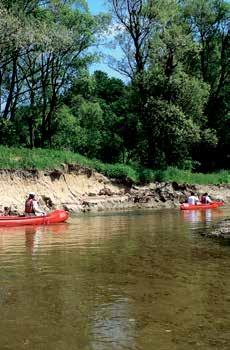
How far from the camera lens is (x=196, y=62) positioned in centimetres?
→ 5688

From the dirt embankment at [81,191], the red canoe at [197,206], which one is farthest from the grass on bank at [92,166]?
the red canoe at [197,206]

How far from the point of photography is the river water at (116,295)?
292 inches

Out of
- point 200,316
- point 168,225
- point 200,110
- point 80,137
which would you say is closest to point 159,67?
point 200,110

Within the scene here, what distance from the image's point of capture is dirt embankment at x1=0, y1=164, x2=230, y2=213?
33156mm

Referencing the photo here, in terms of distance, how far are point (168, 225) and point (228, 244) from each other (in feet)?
27.4

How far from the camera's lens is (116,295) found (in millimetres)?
9969

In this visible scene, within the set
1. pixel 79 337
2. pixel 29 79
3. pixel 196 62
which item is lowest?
pixel 79 337

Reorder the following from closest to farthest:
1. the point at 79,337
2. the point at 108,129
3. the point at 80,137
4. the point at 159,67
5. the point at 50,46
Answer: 1. the point at 79,337
2. the point at 50,46
3. the point at 159,67
4. the point at 80,137
5. the point at 108,129

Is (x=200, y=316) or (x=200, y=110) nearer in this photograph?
(x=200, y=316)

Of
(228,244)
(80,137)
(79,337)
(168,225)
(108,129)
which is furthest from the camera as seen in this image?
(108,129)

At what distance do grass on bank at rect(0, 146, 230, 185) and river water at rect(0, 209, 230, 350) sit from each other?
16.5 m

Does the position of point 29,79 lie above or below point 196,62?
below

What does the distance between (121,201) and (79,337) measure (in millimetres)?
31422

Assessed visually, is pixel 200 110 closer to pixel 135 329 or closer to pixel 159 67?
pixel 159 67
